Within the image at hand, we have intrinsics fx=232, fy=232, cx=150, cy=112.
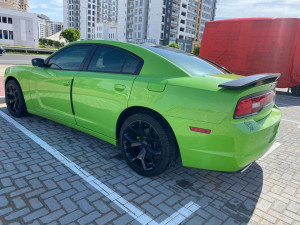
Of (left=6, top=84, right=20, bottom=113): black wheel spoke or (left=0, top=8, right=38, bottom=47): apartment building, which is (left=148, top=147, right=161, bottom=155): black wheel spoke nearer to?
(left=6, top=84, right=20, bottom=113): black wheel spoke

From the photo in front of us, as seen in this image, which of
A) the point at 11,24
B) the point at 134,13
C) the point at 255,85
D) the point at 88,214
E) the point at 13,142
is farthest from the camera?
the point at 134,13

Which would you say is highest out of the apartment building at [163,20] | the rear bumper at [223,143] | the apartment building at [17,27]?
the apartment building at [163,20]

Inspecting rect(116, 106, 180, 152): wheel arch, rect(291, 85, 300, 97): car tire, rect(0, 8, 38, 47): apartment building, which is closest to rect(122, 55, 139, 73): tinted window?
rect(116, 106, 180, 152): wheel arch

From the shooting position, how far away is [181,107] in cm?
239

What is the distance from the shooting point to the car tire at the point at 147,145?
259 cm

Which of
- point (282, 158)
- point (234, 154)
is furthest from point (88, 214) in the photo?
point (282, 158)

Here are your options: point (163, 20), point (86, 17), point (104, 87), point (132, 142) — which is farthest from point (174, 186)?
point (86, 17)

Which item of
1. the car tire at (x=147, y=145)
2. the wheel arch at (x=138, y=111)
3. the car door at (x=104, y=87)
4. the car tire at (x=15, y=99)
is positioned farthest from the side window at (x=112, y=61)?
the car tire at (x=15, y=99)

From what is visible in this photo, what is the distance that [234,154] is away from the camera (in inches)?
88.0

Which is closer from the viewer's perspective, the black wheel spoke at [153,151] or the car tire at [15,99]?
the black wheel spoke at [153,151]

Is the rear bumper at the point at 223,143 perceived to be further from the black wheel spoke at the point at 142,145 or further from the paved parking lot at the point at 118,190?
the paved parking lot at the point at 118,190

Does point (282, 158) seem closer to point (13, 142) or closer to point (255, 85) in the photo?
point (255, 85)

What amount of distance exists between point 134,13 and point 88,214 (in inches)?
3051

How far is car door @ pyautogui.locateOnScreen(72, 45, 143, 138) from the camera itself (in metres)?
2.88
